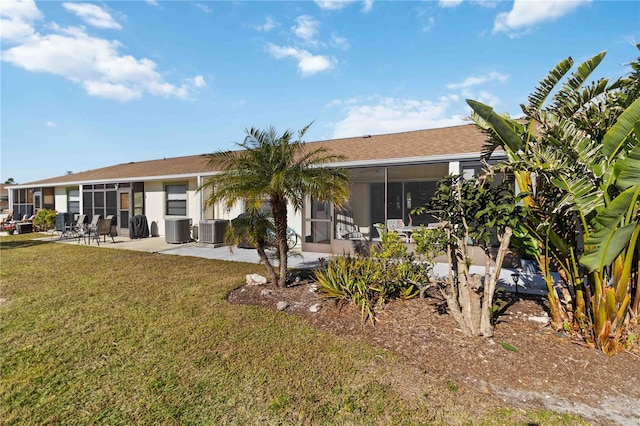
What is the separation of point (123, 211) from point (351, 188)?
11.9 meters

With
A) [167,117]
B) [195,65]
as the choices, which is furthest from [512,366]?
[167,117]

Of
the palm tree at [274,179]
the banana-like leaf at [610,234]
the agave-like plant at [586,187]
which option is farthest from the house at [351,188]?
the banana-like leaf at [610,234]

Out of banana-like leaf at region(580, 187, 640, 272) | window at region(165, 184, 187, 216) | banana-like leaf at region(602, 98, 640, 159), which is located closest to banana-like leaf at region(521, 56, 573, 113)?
banana-like leaf at region(602, 98, 640, 159)

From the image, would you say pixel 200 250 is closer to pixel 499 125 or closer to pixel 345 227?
pixel 345 227

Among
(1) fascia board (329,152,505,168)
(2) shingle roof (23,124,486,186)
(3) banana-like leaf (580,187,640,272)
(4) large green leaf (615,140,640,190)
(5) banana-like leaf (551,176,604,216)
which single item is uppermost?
(2) shingle roof (23,124,486,186)

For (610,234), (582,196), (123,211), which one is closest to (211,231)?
(123,211)

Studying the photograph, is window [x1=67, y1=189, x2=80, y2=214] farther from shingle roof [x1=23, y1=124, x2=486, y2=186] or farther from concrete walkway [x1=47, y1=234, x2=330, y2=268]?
shingle roof [x1=23, y1=124, x2=486, y2=186]

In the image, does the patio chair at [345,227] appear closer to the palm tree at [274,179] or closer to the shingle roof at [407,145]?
the shingle roof at [407,145]

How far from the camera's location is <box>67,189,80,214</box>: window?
19062mm

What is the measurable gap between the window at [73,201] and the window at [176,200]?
26.1ft

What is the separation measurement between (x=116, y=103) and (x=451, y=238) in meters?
16.7

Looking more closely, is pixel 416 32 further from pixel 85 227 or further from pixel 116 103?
pixel 85 227

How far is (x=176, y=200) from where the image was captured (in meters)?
15.3

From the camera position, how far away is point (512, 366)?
11.1ft
